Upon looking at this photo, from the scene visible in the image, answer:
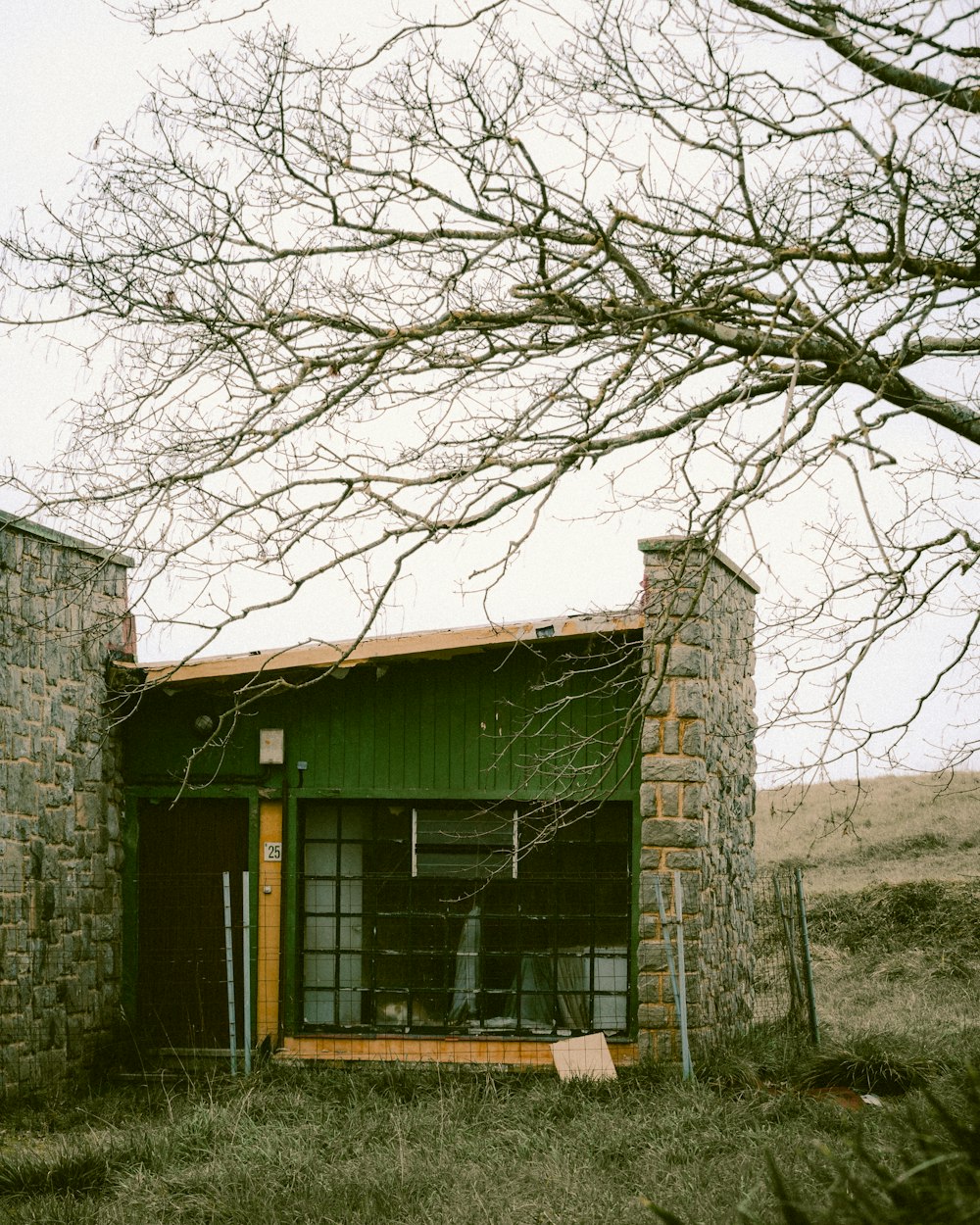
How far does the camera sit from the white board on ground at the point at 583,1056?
399 inches

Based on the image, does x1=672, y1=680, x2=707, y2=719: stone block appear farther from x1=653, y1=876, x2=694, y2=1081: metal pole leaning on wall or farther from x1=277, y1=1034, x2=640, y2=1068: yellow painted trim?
x1=277, y1=1034, x2=640, y2=1068: yellow painted trim

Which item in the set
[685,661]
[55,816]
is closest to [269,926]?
[55,816]

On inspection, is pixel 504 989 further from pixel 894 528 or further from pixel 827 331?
pixel 827 331

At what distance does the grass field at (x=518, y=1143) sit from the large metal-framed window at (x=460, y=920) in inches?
49.8

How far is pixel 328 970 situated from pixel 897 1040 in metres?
4.80

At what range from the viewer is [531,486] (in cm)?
657

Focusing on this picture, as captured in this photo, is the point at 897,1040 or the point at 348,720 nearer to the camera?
the point at 897,1040

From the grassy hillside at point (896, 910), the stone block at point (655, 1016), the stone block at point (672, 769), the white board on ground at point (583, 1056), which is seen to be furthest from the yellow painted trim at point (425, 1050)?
the grassy hillside at point (896, 910)

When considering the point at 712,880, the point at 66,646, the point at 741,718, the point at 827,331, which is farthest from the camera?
the point at 741,718

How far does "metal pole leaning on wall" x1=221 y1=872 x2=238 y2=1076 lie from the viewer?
10.4m

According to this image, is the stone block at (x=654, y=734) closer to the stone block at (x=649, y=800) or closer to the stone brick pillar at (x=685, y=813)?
the stone brick pillar at (x=685, y=813)

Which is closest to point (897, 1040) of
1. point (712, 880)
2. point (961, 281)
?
point (712, 880)

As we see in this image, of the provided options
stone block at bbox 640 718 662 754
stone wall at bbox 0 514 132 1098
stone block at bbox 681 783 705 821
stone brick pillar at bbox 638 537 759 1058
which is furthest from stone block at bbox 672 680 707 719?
stone wall at bbox 0 514 132 1098

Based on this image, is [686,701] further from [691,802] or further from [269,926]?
[269,926]
